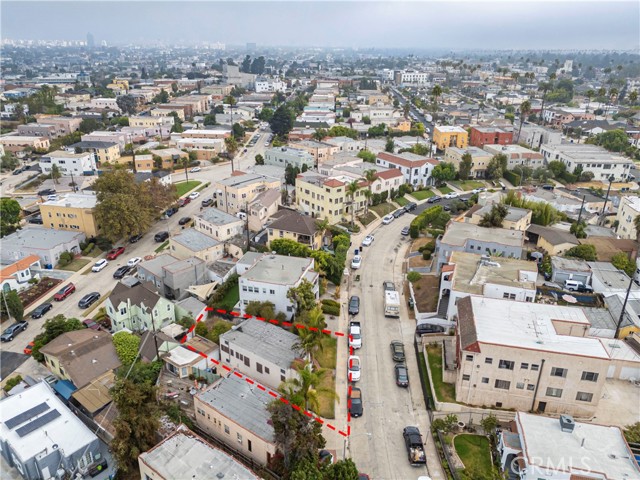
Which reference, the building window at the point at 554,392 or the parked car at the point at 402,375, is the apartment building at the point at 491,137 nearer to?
the parked car at the point at 402,375

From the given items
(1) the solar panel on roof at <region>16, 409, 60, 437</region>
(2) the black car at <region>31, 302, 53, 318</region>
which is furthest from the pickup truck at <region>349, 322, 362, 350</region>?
(2) the black car at <region>31, 302, 53, 318</region>

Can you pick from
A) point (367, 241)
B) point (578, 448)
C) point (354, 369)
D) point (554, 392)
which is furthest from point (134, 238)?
point (578, 448)

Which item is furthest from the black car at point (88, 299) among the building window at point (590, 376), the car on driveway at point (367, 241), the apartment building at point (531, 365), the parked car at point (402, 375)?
the building window at point (590, 376)

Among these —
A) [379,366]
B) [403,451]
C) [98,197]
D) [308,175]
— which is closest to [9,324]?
[98,197]

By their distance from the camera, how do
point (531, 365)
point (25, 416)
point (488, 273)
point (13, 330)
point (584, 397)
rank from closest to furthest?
1. point (25, 416)
2. point (531, 365)
3. point (584, 397)
4. point (488, 273)
5. point (13, 330)

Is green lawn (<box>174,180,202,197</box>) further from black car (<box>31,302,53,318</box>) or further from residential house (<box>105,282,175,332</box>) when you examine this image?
residential house (<box>105,282,175,332</box>)

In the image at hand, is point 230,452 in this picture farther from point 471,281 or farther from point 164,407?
point 471,281

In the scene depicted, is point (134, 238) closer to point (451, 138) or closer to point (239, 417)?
point (239, 417)
